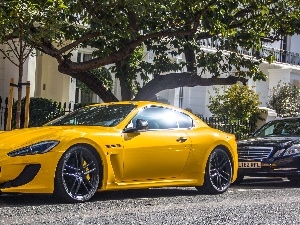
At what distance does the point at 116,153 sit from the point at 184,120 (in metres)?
1.83

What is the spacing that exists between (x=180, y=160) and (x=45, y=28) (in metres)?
5.40

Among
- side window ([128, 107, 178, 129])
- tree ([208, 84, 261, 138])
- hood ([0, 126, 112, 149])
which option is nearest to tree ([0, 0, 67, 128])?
side window ([128, 107, 178, 129])

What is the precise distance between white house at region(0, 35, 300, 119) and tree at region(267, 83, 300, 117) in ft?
9.05

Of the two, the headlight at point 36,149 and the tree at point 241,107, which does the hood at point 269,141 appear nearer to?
the headlight at point 36,149

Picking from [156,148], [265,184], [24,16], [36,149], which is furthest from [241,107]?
[36,149]

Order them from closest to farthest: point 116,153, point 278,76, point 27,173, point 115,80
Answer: point 27,173 → point 116,153 → point 115,80 → point 278,76

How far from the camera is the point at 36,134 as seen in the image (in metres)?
8.80

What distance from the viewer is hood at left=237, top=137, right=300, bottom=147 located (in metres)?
13.4

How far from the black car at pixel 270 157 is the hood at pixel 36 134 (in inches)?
186

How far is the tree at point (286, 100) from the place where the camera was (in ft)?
95.5

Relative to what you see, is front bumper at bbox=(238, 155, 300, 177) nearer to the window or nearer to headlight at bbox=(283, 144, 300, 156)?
headlight at bbox=(283, 144, 300, 156)

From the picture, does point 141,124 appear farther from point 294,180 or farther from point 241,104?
point 241,104

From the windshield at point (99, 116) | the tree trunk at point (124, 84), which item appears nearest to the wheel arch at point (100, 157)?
the windshield at point (99, 116)

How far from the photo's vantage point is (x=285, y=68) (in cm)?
3478
